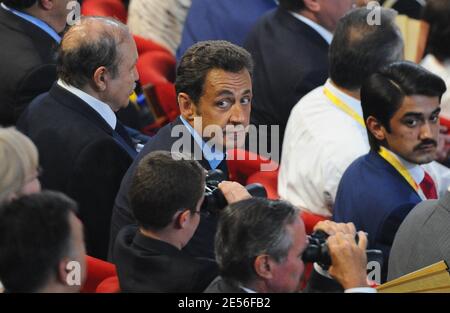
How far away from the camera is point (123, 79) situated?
3748 millimetres

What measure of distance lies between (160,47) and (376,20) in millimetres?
1596

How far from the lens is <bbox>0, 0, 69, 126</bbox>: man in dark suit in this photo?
4.01m

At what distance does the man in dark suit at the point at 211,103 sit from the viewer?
11.4ft

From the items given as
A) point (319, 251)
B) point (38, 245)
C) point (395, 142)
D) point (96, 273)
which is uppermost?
point (38, 245)

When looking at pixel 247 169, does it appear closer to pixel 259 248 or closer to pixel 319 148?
pixel 319 148

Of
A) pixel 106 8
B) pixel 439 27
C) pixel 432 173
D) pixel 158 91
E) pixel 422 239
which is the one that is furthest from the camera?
pixel 106 8

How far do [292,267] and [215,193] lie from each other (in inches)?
18.7

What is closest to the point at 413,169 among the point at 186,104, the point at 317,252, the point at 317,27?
the point at 186,104

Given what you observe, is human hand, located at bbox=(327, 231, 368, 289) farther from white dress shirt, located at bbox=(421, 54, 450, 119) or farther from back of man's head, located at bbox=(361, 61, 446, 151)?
white dress shirt, located at bbox=(421, 54, 450, 119)

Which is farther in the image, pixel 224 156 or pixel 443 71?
pixel 443 71

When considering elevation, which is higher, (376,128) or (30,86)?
(376,128)

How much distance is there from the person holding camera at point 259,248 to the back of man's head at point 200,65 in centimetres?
81

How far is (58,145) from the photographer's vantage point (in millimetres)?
3539

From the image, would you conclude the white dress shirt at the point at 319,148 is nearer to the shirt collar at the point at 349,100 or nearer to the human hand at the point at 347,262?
the shirt collar at the point at 349,100
